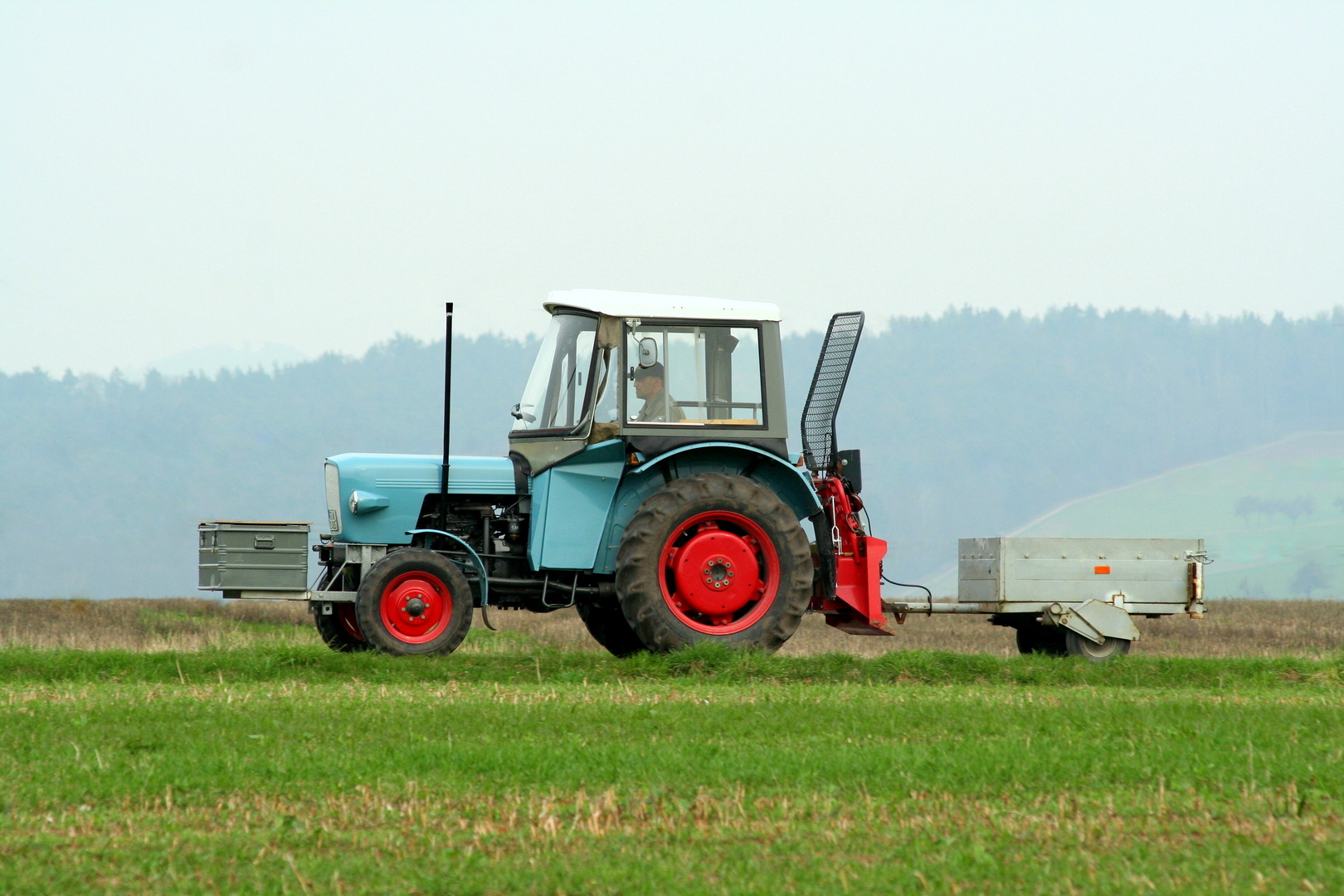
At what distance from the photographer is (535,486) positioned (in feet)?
36.0

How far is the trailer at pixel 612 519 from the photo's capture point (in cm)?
1047

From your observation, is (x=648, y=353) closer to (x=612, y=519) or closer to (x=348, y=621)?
(x=612, y=519)

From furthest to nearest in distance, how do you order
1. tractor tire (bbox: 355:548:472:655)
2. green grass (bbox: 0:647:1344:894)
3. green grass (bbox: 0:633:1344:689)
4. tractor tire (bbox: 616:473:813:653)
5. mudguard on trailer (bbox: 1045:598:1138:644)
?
mudguard on trailer (bbox: 1045:598:1138:644), tractor tire (bbox: 616:473:813:653), tractor tire (bbox: 355:548:472:655), green grass (bbox: 0:633:1344:689), green grass (bbox: 0:647:1344:894)

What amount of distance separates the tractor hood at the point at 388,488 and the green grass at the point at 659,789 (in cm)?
187

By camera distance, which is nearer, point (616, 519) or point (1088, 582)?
point (616, 519)

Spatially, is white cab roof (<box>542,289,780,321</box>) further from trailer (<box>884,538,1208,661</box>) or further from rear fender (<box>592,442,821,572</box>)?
trailer (<box>884,538,1208,661</box>)

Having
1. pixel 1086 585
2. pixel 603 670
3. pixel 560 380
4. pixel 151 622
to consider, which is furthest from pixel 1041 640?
pixel 151 622

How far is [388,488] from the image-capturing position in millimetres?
11016

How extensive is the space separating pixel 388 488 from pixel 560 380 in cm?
154

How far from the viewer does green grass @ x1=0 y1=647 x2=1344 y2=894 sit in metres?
4.35

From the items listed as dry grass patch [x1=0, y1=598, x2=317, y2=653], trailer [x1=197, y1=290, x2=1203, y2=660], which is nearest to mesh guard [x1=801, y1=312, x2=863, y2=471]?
trailer [x1=197, y1=290, x2=1203, y2=660]

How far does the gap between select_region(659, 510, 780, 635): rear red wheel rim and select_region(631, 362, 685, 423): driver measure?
2.59 ft

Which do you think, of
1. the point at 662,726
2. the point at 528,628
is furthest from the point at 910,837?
the point at 528,628

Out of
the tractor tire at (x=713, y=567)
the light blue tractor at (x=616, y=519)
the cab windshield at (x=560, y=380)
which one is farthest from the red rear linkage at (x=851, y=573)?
the cab windshield at (x=560, y=380)
